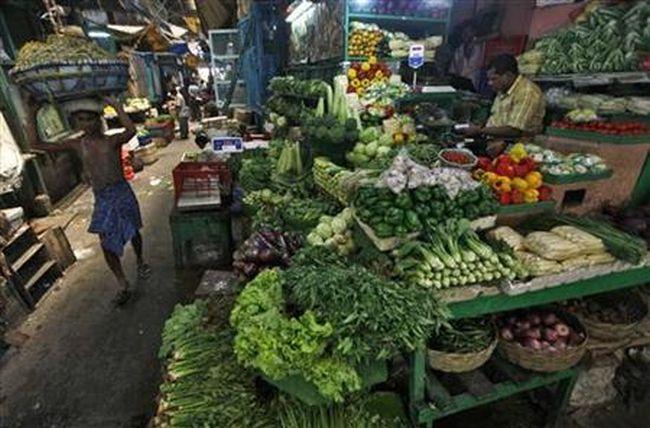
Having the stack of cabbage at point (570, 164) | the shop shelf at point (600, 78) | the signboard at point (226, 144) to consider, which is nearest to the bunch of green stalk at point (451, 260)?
the stack of cabbage at point (570, 164)

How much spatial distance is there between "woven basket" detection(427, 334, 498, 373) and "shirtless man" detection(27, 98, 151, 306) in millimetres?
3967

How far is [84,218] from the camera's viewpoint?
7.24 m

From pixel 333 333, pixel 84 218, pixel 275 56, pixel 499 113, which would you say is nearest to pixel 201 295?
pixel 333 333

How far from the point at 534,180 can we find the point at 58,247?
20.1ft

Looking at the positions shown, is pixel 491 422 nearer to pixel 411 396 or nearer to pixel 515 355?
pixel 515 355

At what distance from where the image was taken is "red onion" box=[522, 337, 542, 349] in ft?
8.43

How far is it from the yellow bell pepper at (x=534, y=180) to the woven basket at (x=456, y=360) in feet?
4.02

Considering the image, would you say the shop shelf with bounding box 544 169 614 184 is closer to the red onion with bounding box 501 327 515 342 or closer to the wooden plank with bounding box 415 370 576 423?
the red onion with bounding box 501 327 515 342

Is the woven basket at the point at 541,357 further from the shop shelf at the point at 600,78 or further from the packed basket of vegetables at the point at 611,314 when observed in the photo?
the shop shelf at the point at 600,78

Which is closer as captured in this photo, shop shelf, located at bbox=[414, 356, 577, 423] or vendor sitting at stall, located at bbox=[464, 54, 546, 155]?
shop shelf, located at bbox=[414, 356, 577, 423]

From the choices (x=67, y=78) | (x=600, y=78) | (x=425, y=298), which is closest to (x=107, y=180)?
(x=67, y=78)

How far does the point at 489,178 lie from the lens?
109 inches

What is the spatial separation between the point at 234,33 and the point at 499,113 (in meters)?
10.9

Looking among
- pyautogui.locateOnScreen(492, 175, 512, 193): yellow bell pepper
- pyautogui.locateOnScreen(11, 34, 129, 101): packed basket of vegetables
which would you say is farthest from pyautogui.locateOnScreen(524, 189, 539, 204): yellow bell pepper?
pyautogui.locateOnScreen(11, 34, 129, 101): packed basket of vegetables
